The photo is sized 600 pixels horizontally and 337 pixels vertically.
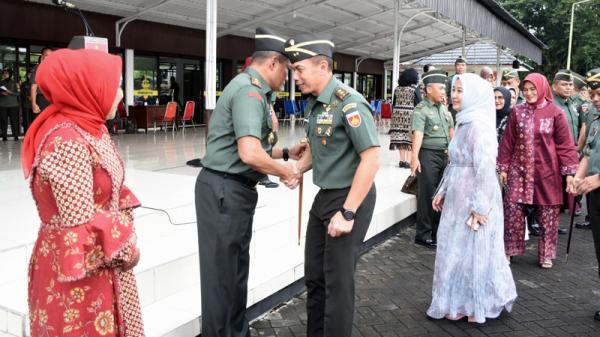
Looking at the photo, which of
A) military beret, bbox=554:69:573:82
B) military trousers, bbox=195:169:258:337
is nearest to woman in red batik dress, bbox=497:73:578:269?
military beret, bbox=554:69:573:82

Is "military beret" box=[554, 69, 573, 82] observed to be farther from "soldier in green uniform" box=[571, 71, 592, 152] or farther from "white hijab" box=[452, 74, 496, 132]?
"white hijab" box=[452, 74, 496, 132]

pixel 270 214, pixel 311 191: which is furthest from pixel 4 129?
pixel 270 214

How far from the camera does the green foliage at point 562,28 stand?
30.6 metres

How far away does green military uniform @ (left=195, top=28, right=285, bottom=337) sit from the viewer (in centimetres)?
280

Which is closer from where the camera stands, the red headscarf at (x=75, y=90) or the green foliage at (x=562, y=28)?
the red headscarf at (x=75, y=90)

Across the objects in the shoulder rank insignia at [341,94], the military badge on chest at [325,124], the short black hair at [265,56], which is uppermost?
the short black hair at [265,56]

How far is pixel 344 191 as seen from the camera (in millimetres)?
2730

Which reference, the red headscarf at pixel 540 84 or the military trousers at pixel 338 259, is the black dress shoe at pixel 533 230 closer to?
the red headscarf at pixel 540 84

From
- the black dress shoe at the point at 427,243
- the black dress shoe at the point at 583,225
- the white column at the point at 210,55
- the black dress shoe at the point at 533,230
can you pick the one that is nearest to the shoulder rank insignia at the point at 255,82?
the black dress shoe at the point at 427,243

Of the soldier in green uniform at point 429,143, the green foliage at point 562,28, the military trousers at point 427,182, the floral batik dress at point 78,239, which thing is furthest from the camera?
the green foliage at point 562,28

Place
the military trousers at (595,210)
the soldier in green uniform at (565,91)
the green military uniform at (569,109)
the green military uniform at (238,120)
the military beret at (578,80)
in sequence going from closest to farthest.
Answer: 1. the green military uniform at (238,120)
2. the military trousers at (595,210)
3. the soldier in green uniform at (565,91)
4. the green military uniform at (569,109)
5. the military beret at (578,80)

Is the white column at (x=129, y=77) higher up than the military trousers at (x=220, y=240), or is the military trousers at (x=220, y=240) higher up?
the white column at (x=129, y=77)

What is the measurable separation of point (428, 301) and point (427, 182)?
1.70m

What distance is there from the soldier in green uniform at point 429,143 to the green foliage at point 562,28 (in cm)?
2905
